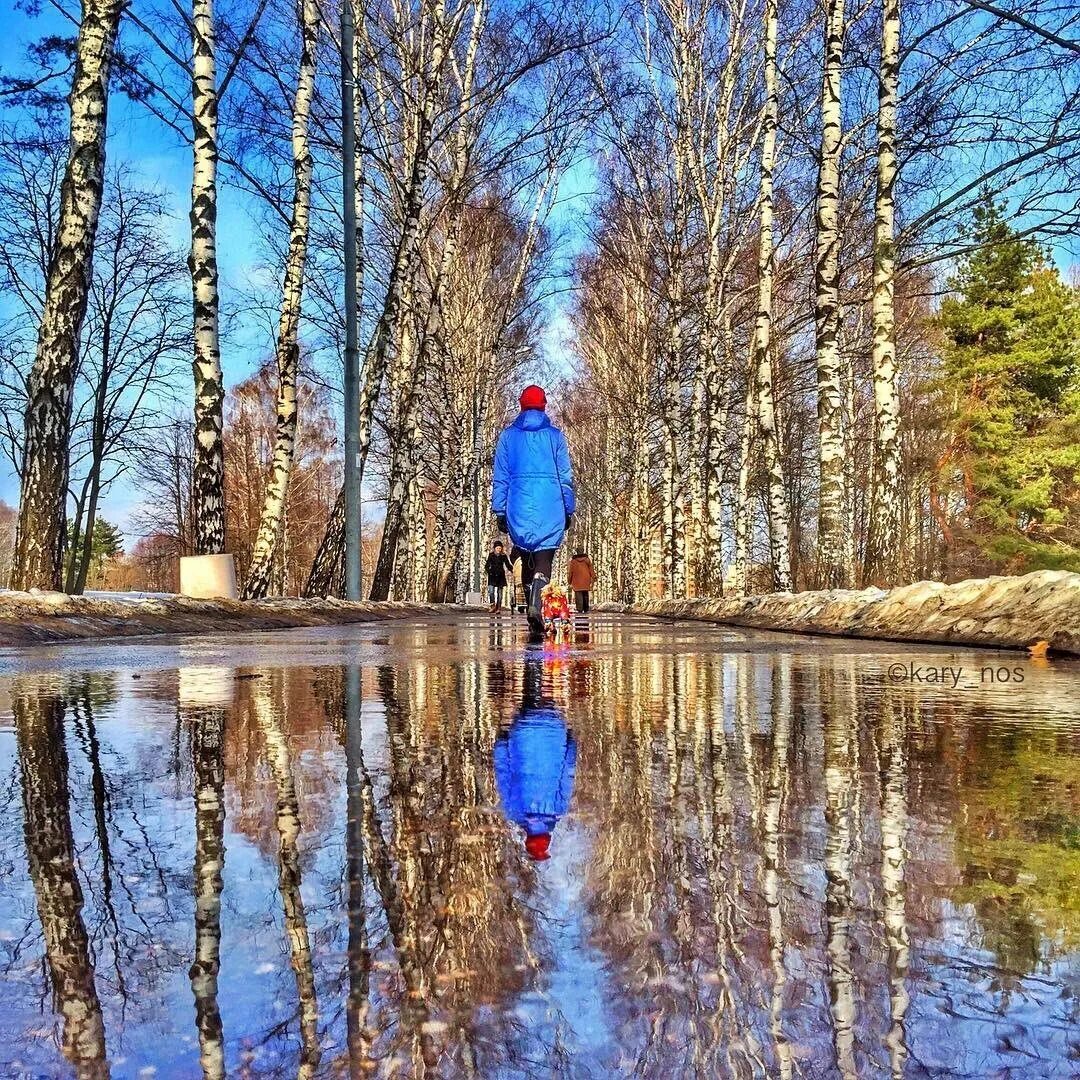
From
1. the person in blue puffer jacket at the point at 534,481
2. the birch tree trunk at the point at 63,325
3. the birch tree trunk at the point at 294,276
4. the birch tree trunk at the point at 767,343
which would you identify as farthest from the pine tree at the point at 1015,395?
the birch tree trunk at the point at 63,325

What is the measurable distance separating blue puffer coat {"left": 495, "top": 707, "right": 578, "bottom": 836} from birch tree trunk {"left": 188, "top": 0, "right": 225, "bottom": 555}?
9.70 m

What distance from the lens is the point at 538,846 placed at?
5.51ft

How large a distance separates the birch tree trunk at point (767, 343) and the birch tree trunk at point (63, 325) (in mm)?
10017

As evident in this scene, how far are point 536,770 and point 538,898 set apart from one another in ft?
3.60

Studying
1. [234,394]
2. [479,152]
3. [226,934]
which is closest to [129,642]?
[226,934]

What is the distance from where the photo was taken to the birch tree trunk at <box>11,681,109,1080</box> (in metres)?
0.94

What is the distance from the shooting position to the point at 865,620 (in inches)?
372

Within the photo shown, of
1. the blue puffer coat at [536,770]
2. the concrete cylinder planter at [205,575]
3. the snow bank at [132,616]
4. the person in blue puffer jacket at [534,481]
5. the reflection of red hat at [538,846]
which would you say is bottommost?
the blue puffer coat at [536,770]

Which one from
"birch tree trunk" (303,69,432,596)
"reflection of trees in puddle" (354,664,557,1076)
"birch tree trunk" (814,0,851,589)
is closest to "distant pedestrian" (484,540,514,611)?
"birch tree trunk" (303,69,432,596)

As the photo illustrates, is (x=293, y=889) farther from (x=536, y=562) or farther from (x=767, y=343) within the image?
(x=767, y=343)

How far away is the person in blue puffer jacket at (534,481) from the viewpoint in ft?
28.4

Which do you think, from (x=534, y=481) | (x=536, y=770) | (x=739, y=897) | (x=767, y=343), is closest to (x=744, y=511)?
(x=767, y=343)

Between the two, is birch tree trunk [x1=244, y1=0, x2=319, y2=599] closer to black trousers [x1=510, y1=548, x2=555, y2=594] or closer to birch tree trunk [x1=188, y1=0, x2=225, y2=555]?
birch tree trunk [x1=188, y1=0, x2=225, y2=555]

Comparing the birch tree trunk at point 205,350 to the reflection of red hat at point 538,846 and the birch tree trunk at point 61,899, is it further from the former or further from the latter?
the reflection of red hat at point 538,846
